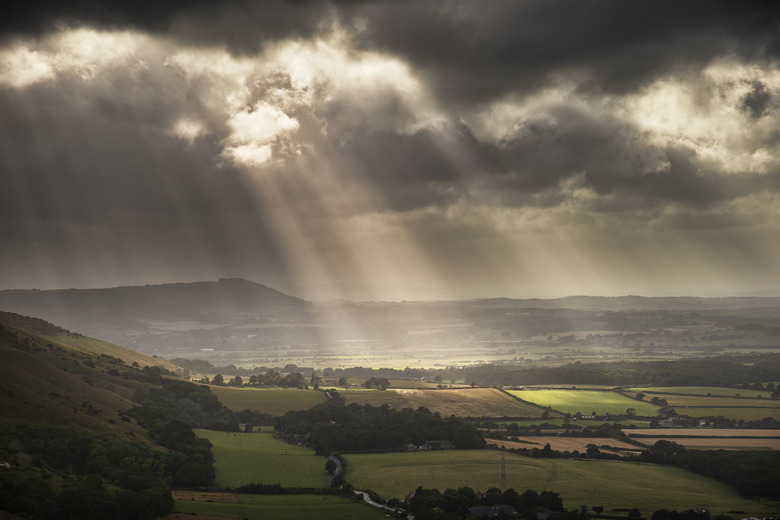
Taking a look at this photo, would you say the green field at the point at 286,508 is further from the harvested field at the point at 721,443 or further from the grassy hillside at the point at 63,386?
the harvested field at the point at 721,443

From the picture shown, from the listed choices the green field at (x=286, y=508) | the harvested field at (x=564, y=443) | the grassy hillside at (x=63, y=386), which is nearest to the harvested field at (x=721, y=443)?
the harvested field at (x=564, y=443)

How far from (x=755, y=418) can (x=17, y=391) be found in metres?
141

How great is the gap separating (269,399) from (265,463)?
217ft

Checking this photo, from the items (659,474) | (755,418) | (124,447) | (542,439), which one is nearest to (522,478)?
(659,474)

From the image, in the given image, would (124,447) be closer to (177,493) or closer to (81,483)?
(177,493)

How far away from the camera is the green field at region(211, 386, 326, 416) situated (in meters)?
170

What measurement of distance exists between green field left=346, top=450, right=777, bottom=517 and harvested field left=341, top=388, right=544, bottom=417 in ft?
152

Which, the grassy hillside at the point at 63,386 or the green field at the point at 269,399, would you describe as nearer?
the grassy hillside at the point at 63,386

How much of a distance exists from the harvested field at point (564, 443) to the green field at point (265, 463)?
34.0 metres

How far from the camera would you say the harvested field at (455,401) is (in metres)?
165

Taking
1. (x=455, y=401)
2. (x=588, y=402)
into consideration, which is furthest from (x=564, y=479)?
(x=588, y=402)

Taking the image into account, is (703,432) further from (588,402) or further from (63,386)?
(63,386)

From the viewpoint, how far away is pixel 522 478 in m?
99.0

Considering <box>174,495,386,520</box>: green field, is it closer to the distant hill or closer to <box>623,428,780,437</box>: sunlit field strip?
the distant hill
